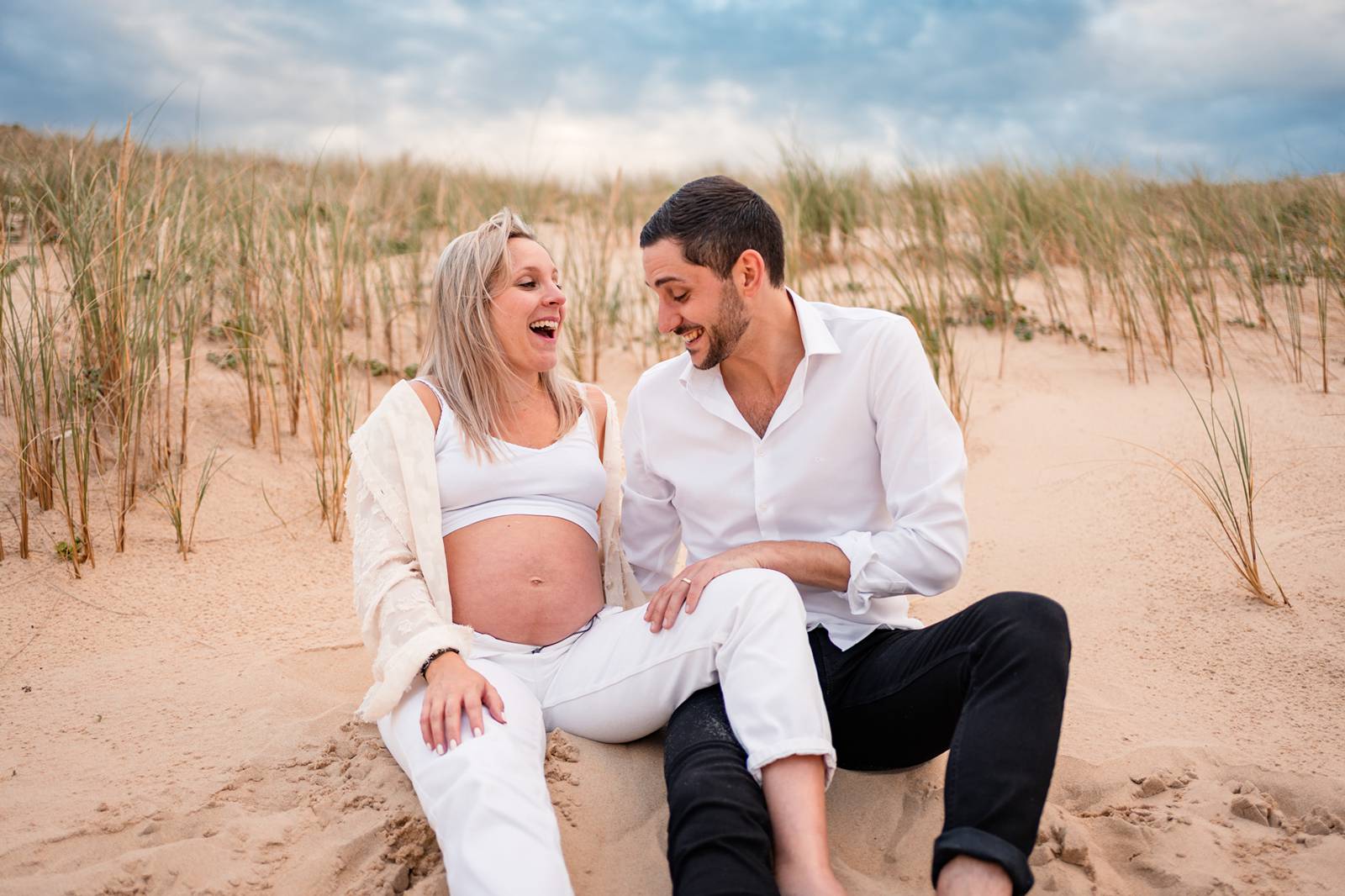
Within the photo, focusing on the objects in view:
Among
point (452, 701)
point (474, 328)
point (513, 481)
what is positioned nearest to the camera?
point (452, 701)

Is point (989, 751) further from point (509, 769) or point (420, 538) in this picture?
point (420, 538)

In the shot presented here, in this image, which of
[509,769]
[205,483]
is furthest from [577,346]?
[509,769]

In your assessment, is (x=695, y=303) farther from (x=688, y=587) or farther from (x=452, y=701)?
(x=452, y=701)

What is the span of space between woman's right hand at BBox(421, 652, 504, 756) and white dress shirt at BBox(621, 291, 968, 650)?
29.5 inches

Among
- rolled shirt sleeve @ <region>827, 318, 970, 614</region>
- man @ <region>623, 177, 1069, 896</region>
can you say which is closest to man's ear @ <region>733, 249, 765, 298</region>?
man @ <region>623, 177, 1069, 896</region>

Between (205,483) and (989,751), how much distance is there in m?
3.15

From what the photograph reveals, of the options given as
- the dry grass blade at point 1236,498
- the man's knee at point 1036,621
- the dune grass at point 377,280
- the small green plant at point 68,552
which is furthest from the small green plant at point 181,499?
the dry grass blade at point 1236,498

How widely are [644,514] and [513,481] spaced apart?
1.31 feet

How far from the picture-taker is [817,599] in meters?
2.47

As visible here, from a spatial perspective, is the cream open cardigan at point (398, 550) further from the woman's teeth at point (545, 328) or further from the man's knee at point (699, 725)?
the man's knee at point (699, 725)

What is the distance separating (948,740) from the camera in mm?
2217

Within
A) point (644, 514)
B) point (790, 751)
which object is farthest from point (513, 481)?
point (790, 751)

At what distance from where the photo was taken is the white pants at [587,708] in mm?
1867

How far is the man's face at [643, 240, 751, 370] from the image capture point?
98.5 inches
